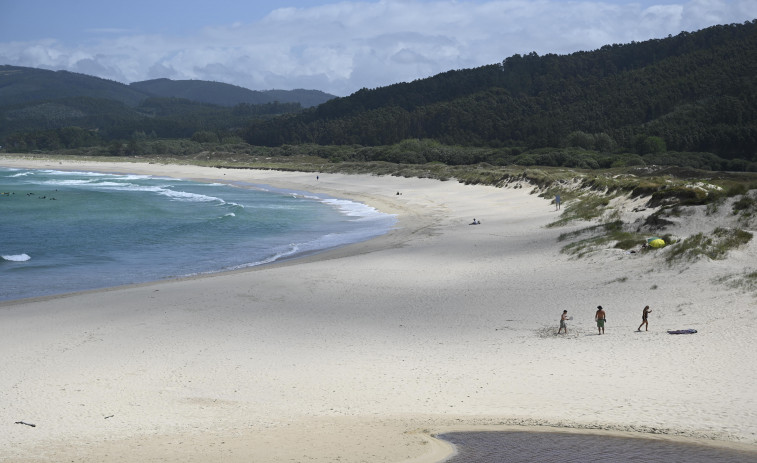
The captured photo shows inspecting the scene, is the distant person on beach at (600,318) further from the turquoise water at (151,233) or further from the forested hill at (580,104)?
the forested hill at (580,104)

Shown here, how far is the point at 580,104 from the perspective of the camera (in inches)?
3720

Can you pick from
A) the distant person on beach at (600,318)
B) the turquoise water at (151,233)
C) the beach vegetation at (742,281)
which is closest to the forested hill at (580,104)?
the turquoise water at (151,233)

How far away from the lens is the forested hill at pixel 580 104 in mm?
68438

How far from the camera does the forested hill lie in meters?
68.4

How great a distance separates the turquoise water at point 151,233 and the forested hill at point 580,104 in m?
40.5

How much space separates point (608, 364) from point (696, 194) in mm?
14273

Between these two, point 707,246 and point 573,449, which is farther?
point 707,246

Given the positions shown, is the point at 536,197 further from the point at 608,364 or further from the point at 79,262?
the point at 608,364

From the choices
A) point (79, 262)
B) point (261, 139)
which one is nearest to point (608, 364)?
point (79, 262)

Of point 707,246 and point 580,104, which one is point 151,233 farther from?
point 580,104

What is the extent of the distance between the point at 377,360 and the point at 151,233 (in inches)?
913

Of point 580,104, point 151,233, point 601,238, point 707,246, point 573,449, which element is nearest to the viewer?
point 573,449

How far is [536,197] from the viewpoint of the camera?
123 feet

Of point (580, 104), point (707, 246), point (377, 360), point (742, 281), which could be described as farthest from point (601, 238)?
point (580, 104)
